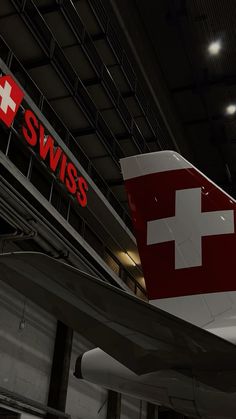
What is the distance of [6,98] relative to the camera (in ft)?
36.1

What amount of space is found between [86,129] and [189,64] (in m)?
6.25

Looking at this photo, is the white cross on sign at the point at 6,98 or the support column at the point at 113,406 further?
the support column at the point at 113,406

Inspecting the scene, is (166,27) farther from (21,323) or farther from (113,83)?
(21,323)

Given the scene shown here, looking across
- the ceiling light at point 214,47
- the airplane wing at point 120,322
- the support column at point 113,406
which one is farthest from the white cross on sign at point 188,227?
the ceiling light at point 214,47

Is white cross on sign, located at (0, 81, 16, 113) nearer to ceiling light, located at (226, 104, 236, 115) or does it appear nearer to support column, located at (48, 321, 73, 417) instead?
support column, located at (48, 321, 73, 417)

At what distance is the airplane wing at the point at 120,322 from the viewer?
2047mm

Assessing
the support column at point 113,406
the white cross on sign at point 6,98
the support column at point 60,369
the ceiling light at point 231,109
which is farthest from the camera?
the ceiling light at point 231,109

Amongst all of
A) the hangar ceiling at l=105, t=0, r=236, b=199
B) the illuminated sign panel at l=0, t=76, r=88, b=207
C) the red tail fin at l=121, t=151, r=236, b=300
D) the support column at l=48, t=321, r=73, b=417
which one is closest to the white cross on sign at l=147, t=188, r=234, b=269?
the red tail fin at l=121, t=151, r=236, b=300

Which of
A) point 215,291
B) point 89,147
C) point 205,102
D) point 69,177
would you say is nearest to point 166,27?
point 205,102

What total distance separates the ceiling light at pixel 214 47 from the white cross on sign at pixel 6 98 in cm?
938

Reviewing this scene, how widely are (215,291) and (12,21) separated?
10755mm

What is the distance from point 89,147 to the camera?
16344 mm

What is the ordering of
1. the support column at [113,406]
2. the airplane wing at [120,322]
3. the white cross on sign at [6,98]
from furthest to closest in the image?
the support column at [113,406] < the white cross on sign at [6,98] < the airplane wing at [120,322]

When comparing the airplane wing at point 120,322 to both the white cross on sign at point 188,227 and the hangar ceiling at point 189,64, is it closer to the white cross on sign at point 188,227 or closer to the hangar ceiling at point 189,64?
the white cross on sign at point 188,227
